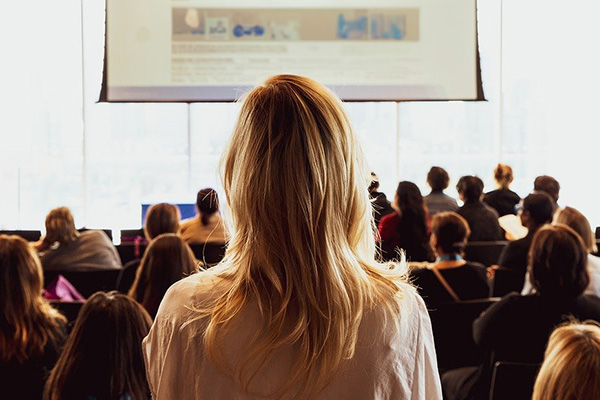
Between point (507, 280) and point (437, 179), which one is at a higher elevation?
point (437, 179)

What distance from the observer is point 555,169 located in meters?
11.6

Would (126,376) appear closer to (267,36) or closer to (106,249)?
(106,249)

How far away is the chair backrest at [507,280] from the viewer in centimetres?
523

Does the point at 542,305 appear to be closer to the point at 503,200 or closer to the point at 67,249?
the point at 67,249

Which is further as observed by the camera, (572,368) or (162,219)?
(162,219)

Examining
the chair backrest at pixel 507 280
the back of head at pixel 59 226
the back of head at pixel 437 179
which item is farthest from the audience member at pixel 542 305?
the back of head at pixel 437 179

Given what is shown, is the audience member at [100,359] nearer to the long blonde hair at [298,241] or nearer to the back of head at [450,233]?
the long blonde hair at [298,241]

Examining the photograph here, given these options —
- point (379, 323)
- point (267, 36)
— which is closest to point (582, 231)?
point (379, 323)

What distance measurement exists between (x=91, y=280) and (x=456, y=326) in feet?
6.91

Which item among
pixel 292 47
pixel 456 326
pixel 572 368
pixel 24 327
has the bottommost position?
pixel 456 326

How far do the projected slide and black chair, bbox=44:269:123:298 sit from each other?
543cm

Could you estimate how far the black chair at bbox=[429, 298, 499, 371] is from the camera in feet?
13.6

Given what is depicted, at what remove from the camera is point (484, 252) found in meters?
6.34

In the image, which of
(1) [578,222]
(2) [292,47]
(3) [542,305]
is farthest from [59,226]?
(2) [292,47]
